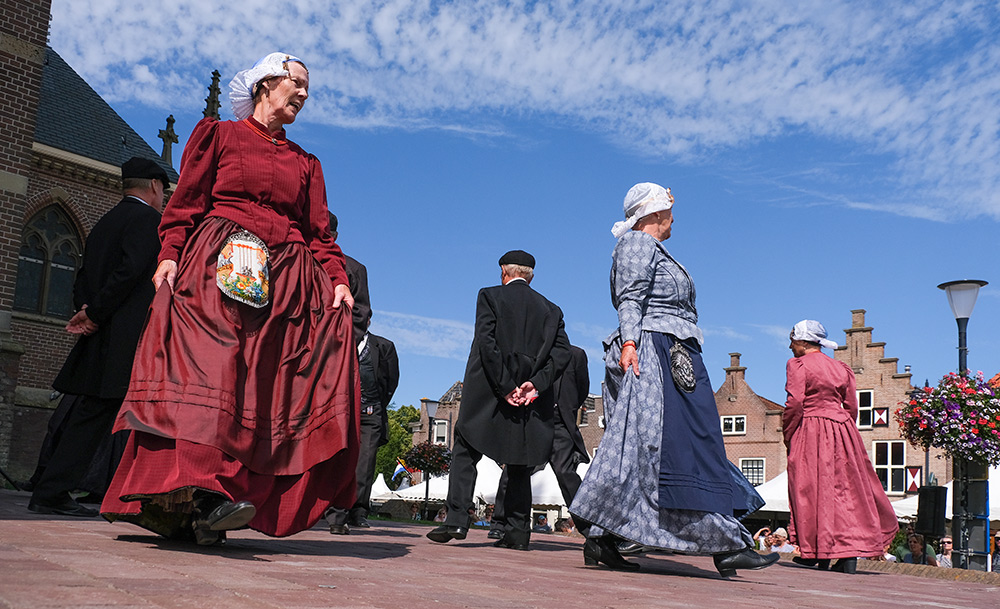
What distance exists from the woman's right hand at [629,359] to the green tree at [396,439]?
62.0 meters

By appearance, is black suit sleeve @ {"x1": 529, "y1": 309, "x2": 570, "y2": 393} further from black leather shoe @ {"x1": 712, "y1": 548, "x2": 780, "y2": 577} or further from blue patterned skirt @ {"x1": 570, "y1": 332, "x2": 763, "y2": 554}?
black leather shoe @ {"x1": 712, "y1": 548, "x2": 780, "y2": 577}

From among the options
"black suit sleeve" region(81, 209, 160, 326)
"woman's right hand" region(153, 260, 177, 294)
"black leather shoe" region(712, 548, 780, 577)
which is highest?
"black suit sleeve" region(81, 209, 160, 326)

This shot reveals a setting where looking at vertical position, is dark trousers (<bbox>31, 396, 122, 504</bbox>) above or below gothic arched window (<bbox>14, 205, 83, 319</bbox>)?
below

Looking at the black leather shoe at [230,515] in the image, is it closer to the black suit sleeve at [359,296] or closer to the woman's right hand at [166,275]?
the woman's right hand at [166,275]

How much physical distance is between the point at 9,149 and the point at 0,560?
49.0ft

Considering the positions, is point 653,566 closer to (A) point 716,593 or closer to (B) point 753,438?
(A) point 716,593

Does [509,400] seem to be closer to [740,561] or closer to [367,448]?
[367,448]

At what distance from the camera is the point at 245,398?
4.09 meters

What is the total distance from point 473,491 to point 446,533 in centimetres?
43

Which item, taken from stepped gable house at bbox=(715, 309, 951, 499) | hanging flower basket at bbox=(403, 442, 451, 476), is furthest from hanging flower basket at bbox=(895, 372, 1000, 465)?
stepped gable house at bbox=(715, 309, 951, 499)

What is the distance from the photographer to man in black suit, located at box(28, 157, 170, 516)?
239 inches

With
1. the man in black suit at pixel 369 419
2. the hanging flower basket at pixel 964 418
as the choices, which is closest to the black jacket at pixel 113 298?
the man in black suit at pixel 369 419

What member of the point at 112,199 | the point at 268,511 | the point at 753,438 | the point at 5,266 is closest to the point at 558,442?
the point at 268,511

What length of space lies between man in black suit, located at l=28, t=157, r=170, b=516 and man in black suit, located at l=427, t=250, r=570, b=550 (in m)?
2.24
